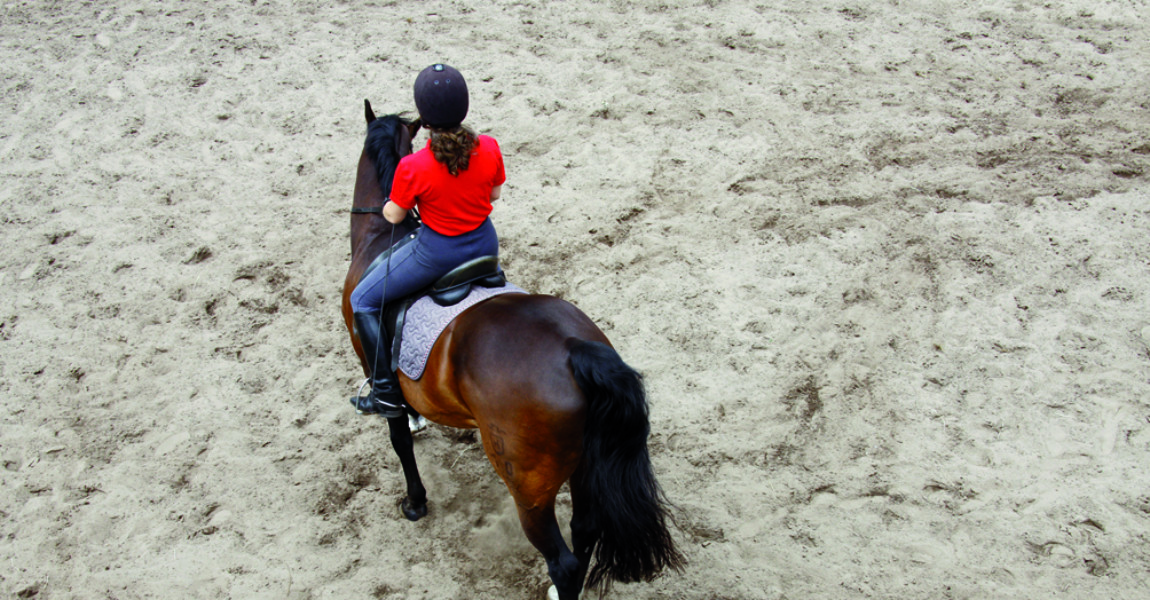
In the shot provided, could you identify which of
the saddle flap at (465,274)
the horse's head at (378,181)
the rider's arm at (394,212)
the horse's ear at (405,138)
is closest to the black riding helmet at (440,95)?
the rider's arm at (394,212)

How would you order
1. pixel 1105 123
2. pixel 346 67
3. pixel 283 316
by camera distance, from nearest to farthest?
pixel 283 316
pixel 1105 123
pixel 346 67

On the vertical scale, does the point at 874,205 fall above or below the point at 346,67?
below

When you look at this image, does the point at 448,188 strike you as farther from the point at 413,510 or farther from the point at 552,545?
the point at 413,510

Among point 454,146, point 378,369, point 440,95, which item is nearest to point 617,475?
point 378,369

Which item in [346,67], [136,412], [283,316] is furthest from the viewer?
[346,67]

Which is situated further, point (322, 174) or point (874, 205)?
point (322, 174)

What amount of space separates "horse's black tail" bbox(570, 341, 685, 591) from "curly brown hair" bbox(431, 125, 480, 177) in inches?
34.9

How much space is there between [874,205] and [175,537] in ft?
16.7

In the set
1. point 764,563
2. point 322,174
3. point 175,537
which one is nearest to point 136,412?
point 175,537

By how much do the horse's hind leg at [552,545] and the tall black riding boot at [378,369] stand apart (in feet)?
2.88

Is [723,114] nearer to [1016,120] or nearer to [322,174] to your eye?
[1016,120]

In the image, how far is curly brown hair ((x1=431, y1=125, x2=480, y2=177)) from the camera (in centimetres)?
275

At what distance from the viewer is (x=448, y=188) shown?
2.92 m

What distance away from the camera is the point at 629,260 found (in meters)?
5.14
